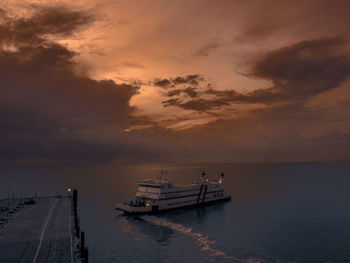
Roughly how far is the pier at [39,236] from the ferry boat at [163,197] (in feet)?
58.2

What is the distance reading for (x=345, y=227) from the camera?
56.5 metres

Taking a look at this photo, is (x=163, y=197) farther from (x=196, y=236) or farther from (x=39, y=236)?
(x=39, y=236)

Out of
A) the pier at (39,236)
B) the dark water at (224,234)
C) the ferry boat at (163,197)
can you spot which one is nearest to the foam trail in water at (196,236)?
the dark water at (224,234)

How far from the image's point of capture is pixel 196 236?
2004 inches

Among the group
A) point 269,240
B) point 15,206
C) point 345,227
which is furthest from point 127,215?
point 345,227

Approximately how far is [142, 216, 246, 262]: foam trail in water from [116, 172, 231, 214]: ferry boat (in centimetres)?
438

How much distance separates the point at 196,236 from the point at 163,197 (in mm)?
23030

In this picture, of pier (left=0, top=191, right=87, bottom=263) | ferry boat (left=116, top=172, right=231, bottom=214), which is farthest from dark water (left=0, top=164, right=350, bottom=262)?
pier (left=0, top=191, right=87, bottom=263)

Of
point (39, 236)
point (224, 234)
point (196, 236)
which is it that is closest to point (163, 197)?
point (196, 236)

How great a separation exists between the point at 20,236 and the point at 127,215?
32764mm

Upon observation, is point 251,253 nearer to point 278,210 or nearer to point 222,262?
point 222,262

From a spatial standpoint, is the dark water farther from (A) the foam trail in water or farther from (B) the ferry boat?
(B) the ferry boat

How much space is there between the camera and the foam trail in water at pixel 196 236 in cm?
4127

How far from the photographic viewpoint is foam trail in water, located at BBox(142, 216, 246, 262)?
41.3m
